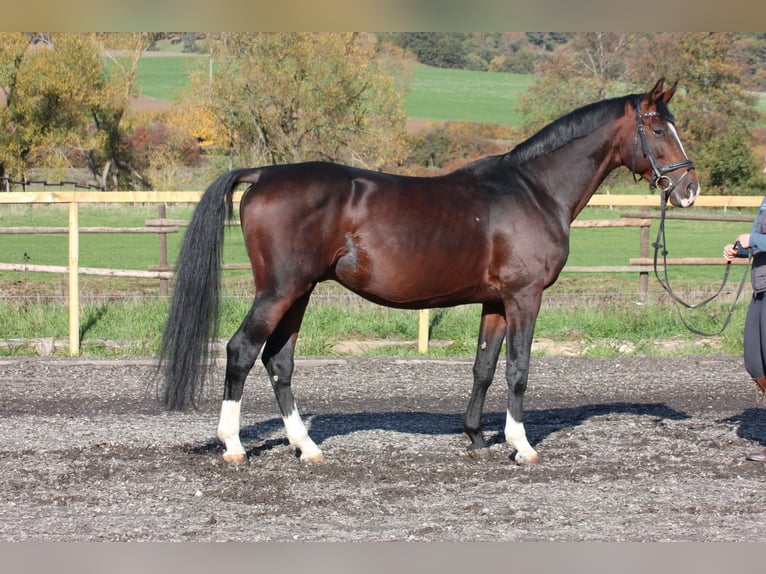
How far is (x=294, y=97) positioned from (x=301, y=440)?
27551 mm

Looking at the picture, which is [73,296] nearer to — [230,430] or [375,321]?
[375,321]

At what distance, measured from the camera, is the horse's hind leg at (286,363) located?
5.66m

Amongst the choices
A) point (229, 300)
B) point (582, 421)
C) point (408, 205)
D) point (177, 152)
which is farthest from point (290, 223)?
point (177, 152)

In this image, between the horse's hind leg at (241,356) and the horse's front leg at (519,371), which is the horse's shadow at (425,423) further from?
the horse's front leg at (519,371)

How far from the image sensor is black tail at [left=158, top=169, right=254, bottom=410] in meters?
5.40

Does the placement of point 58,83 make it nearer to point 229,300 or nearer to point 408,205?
point 229,300

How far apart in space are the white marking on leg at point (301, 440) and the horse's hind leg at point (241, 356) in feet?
1.08

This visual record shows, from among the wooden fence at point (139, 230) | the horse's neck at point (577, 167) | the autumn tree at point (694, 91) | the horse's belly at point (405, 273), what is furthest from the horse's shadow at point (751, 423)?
the autumn tree at point (694, 91)

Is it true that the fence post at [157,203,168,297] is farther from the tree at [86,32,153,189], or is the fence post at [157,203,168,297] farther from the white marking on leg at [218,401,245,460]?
the tree at [86,32,153,189]

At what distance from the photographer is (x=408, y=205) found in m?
5.52

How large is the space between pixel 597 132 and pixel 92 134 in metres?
40.1

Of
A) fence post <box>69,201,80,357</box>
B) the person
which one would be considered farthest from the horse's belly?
fence post <box>69,201,80,357</box>

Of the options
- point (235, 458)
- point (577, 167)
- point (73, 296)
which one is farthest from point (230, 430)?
point (73, 296)

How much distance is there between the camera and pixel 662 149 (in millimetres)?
5707
